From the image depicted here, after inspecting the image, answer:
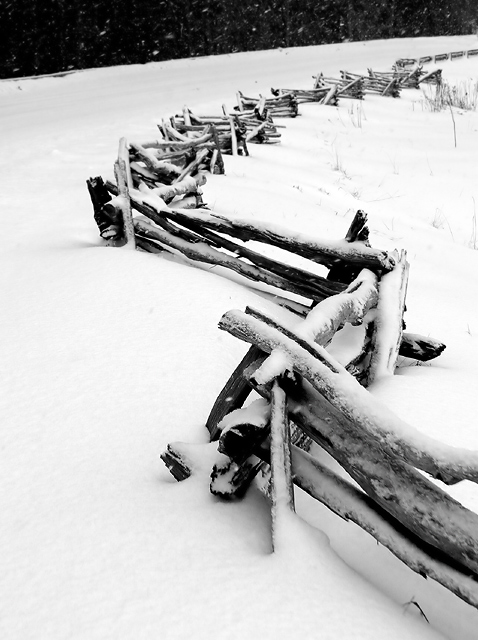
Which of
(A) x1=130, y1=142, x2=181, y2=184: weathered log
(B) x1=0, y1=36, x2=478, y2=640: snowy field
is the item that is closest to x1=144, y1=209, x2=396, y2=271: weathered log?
(B) x1=0, y1=36, x2=478, y2=640: snowy field

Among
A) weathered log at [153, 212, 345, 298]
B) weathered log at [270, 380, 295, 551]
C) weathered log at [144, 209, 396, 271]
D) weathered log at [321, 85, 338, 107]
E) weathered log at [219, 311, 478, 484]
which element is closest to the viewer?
weathered log at [219, 311, 478, 484]

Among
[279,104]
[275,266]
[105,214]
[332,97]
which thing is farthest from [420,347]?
[332,97]

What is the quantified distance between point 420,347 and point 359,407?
155 cm

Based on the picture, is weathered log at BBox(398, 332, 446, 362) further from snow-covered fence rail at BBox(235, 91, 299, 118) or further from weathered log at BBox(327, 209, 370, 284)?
snow-covered fence rail at BBox(235, 91, 299, 118)

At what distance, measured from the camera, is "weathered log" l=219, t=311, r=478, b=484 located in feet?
3.18

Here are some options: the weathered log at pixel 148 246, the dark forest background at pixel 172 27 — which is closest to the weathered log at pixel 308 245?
the weathered log at pixel 148 246

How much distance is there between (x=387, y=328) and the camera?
2334 millimetres

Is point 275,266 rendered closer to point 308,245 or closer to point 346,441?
point 308,245

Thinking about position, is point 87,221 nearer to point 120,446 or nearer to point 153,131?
point 120,446

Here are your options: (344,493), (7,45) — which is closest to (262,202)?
(344,493)

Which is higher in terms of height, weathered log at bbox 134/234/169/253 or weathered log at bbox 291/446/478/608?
weathered log at bbox 291/446/478/608

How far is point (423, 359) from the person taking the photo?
2574 millimetres

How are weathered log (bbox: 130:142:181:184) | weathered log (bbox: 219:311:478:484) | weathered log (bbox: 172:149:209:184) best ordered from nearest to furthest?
weathered log (bbox: 219:311:478:484) → weathered log (bbox: 130:142:181:184) → weathered log (bbox: 172:149:209:184)

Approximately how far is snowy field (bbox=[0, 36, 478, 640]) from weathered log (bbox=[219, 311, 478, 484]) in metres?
0.30
